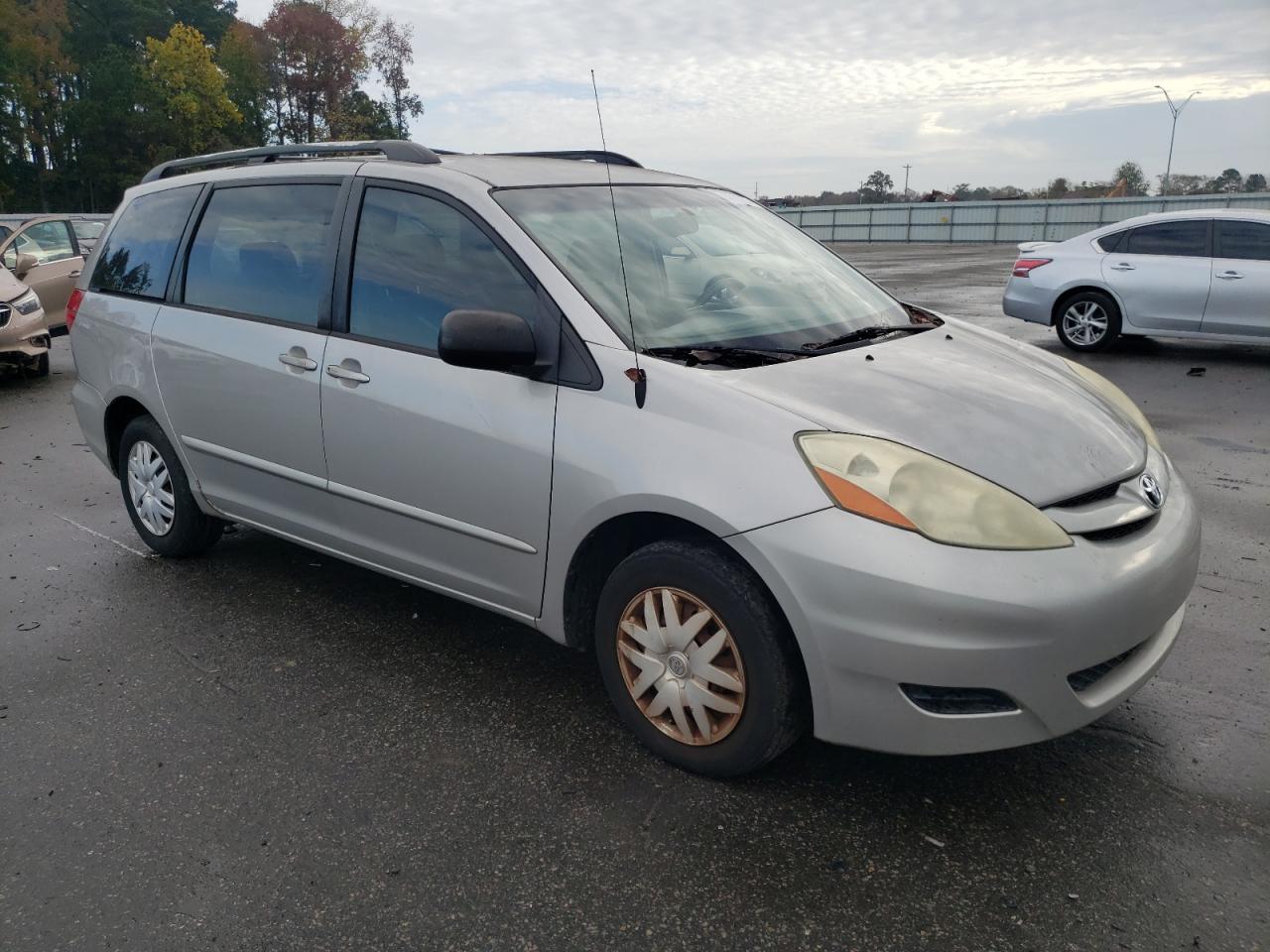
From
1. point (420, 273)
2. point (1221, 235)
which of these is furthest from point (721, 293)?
point (1221, 235)

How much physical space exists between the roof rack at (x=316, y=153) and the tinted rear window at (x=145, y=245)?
0.73 ft

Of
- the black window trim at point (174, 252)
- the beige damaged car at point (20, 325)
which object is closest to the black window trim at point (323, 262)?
the black window trim at point (174, 252)

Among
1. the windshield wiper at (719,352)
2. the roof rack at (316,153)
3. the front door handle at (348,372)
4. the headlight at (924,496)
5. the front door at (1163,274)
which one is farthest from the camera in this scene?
the front door at (1163,274)

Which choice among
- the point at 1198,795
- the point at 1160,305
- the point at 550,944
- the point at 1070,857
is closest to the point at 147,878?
the point at 550,944

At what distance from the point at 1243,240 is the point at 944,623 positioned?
31.2 ft

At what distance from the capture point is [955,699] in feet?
8.50

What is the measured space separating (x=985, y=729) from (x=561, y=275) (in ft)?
5.95

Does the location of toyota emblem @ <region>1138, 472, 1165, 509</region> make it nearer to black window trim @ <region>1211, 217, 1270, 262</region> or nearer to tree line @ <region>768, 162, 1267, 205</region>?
black window trim @ <region>1211, 217, 1270, 262</region>

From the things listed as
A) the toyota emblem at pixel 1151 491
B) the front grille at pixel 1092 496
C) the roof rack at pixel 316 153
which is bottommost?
the toyota emblem at pixel 1151 491

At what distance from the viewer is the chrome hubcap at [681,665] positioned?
2822 mm

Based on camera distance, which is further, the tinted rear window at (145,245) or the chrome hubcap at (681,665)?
the tinted rear window at (145,245)

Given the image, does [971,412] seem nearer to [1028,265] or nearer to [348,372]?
[348,372]

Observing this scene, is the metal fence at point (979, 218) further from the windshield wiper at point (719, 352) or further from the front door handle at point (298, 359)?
the front door handle at point (298, 359)

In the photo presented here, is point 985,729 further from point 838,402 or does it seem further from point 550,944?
point 550,944
